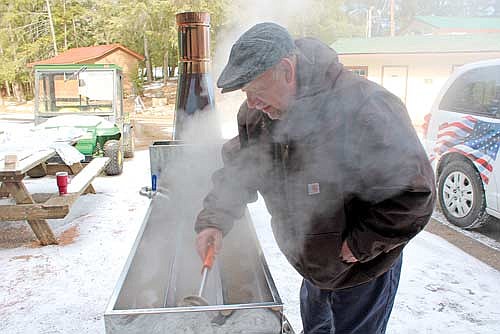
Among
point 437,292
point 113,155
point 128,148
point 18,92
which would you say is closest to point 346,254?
point 437,292

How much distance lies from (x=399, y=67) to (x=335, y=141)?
12.5 m

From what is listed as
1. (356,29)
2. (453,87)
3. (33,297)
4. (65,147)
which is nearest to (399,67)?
(356,29)

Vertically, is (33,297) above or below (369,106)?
below

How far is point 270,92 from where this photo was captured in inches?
53.2

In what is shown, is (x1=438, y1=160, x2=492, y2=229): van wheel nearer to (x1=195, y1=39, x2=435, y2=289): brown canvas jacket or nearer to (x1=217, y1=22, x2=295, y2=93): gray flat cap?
(x1=195, y1=39, x2=435, y2=289): brown canvas jacket

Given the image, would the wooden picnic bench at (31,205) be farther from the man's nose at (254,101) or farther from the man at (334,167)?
the man's nose at (254,101)

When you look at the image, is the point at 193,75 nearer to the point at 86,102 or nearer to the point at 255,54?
the point at 255,54

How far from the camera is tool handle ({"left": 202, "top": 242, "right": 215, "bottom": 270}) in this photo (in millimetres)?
1694

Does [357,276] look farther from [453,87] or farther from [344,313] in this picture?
[453,87]

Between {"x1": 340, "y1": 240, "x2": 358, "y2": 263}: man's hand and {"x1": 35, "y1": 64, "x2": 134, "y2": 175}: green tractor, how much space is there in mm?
5244

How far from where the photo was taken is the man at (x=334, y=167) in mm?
1248

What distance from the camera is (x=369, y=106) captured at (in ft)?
4.19

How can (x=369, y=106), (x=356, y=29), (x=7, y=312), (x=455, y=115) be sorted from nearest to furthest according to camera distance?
(x=369, y=106) → (x=7, y=312) → (x=455, y=115) → (x=356, y=29)

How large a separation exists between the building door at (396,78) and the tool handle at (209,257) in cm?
1204
